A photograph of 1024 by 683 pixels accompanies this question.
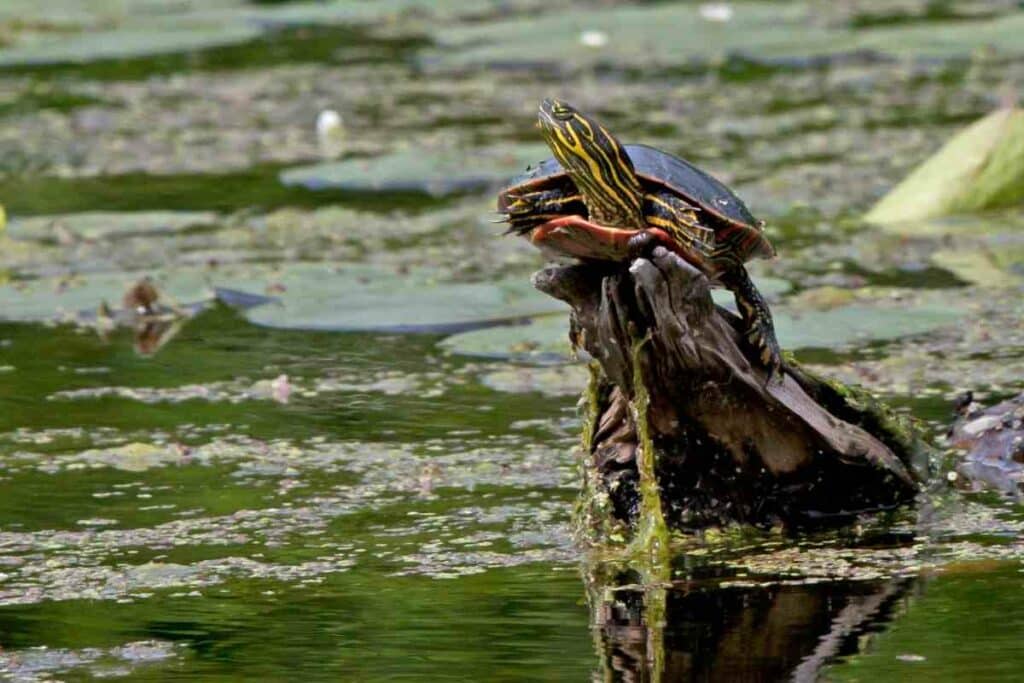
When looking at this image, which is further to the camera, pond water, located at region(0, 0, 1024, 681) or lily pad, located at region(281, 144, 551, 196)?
lily pad, located at region(281, 144, 551, 196)

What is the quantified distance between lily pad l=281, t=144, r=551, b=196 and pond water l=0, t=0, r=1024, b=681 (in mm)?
24

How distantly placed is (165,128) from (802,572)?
707 centimetres

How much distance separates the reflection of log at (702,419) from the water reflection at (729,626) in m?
0.35

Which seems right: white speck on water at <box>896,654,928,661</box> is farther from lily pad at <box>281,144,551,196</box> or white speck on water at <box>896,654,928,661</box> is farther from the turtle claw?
lily pad at <box>281,144,551,196</box>

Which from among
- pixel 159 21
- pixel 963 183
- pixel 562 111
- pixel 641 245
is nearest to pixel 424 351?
pixel 562 111

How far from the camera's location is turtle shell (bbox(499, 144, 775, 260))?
13.5ft

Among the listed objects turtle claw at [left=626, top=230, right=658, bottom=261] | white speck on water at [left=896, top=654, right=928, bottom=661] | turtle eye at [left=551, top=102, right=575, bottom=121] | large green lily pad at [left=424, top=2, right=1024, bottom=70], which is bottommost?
white speck on water at [left=896, top=654, right=928, bottom=661]

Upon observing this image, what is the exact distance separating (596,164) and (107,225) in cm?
448

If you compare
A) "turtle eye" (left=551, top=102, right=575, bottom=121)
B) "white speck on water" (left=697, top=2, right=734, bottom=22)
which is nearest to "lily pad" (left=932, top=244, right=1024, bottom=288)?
"turtle eye" (left=551, top=102, right=575, bottom=121)

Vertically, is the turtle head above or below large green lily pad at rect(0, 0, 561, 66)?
below

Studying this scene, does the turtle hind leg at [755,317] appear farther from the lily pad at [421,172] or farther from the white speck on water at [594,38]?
the white speck on water at [594,38]

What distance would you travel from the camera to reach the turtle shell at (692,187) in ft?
13.5

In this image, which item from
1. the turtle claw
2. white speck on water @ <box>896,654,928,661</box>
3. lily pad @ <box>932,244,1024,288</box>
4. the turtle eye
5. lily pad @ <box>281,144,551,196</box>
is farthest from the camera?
lily pad @ <box>281,144,551,196</box>

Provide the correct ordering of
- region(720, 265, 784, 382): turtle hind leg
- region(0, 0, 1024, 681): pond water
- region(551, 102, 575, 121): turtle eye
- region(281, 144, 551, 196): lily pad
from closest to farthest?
region(0, 0, 1024, 681): pond water, region(551, 102, 575, 121): turtle eye, region(720, 265, 784, 382): turtle hind leg, region(281, 144, 551, 196): lily pad
